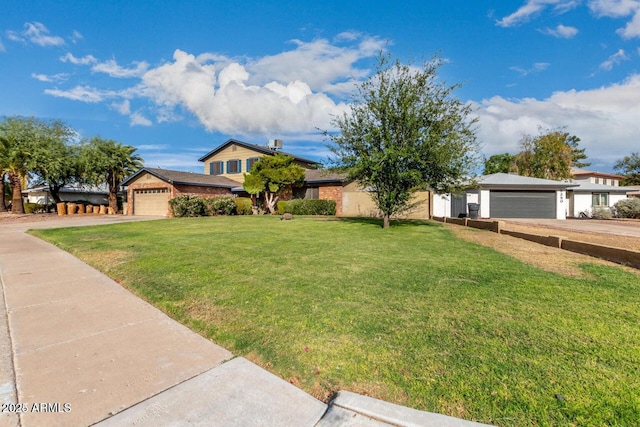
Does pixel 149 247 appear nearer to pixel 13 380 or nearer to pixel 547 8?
pixel 13 380

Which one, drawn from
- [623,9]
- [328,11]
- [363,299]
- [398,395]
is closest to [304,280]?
[363,299]

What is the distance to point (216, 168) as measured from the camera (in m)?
30.2

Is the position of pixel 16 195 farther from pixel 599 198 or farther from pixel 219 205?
pixel 599 198

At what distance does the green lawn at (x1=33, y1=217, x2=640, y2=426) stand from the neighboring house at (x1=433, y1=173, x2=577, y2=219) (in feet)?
53.2

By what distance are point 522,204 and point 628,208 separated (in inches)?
295

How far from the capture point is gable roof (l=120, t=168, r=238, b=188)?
23.4m

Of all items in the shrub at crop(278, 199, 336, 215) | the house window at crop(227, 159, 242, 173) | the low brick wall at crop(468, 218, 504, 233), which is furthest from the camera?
the house window at crop(227, 159, 242, 173)

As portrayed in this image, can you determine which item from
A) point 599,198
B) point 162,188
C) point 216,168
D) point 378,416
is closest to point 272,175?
point 162,188

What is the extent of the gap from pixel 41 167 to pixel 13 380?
29413 millimetres

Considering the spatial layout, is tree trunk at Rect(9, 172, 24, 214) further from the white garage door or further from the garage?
the garage

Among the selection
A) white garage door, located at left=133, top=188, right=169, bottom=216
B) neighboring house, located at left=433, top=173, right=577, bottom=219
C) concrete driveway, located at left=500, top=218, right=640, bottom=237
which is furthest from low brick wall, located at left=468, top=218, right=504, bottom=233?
white garage door, located at left=133, top=188, right=169, bottom=216

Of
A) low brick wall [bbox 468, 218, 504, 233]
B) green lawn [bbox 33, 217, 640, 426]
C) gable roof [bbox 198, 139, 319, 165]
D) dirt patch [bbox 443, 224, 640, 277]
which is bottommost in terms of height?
green lawn [bbox 33, 217, 640, 426]

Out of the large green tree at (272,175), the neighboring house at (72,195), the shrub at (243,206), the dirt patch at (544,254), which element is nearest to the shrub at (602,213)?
the dirt patch at (544,254)

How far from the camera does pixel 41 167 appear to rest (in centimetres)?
Answer: 2373
